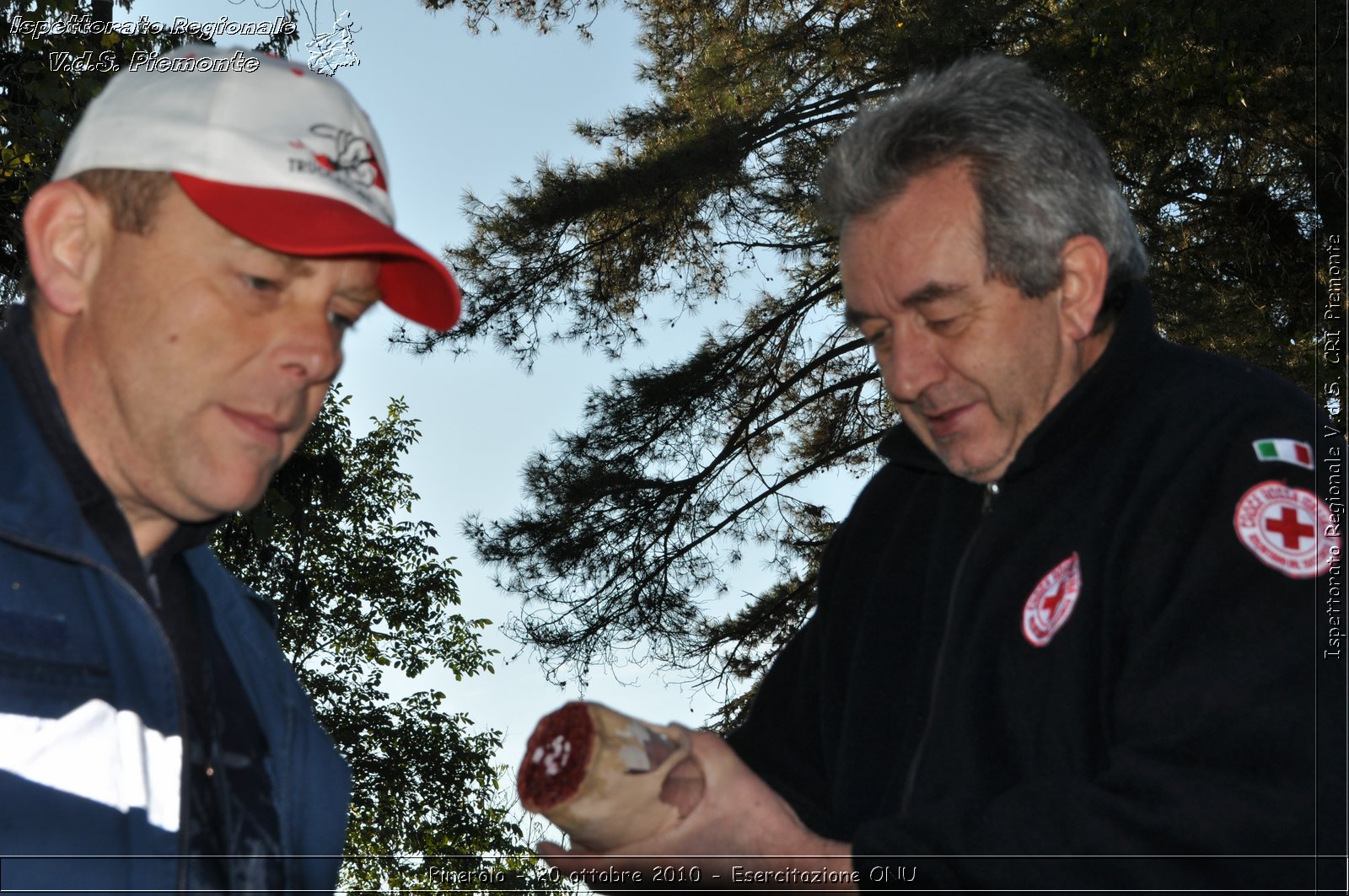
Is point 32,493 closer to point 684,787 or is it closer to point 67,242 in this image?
point 67,242

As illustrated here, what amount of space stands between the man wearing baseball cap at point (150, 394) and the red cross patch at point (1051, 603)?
100 cm

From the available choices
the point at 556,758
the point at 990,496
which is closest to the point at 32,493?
the point at 556,758

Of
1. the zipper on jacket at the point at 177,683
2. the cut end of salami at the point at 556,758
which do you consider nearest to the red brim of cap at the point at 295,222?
the zipper on jacket at the point at 177,683

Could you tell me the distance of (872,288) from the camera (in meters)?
2.20

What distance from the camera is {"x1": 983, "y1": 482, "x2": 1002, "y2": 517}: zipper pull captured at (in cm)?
215

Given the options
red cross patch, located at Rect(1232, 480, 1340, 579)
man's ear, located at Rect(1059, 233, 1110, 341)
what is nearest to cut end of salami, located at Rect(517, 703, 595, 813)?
red cross patch, located at Rect(1232, 480, 1340, 579)

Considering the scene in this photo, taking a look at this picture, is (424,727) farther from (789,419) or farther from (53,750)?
(53,750)

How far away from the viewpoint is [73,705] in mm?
1479

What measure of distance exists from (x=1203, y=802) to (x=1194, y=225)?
7.11m

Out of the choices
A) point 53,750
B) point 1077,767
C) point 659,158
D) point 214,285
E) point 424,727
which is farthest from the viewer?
point 424,727

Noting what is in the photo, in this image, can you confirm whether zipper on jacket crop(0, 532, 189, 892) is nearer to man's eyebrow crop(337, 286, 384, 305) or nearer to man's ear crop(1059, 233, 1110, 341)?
man's eyebrow crop(337, 286, 384, 305)

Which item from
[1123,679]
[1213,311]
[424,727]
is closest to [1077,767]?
[1123,679]

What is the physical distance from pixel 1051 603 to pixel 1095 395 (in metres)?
0.34

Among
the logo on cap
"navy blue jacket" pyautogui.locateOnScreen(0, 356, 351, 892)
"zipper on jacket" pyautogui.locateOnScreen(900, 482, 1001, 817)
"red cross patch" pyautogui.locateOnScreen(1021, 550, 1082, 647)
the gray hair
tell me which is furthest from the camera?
the gray hair
